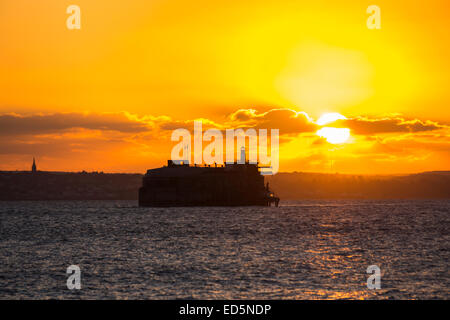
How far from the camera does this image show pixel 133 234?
7494cm

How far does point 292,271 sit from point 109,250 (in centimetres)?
2130

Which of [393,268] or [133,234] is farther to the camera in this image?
[133,234]

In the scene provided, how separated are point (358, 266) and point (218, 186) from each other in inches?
6102

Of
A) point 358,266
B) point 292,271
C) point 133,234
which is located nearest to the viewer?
point 292,271

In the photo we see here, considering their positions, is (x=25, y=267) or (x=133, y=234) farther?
(x=133, y=234)

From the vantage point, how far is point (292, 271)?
3878cm
